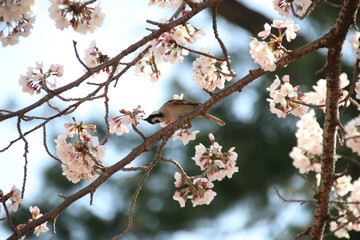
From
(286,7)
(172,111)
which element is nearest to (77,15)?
(286,7)

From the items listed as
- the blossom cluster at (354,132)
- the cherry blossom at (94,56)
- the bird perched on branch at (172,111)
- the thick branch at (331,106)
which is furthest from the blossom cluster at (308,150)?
the cherry blossom at (94,56)

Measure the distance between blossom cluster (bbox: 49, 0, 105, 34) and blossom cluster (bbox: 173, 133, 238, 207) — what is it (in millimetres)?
731

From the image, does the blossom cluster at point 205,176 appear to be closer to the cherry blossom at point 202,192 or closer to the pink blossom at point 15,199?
the cherry blossom at point 202,192

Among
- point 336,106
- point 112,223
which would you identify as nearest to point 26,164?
point 336,106

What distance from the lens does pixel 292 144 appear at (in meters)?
7.57

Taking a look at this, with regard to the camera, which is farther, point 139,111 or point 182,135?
point 182,135

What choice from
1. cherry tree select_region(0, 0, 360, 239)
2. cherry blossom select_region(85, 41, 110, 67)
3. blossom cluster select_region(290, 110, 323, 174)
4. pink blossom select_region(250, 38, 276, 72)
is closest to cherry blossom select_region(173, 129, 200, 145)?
cherry tree select_region(0, 0, 360, 239)

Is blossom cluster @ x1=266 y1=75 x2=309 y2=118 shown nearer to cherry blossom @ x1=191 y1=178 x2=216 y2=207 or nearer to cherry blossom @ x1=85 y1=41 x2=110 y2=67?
cherry blossom @ x1=191 y1=178 x2=216 y2=207

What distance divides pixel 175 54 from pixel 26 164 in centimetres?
87

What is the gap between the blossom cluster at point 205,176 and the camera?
7.80 ft

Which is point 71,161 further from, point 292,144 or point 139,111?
point 292,144

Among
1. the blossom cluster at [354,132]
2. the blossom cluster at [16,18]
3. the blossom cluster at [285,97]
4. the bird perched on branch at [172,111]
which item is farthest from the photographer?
the bird perched on branch at [172,111]

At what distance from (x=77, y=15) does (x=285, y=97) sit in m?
1.05

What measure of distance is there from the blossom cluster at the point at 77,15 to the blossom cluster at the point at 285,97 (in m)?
0.89
